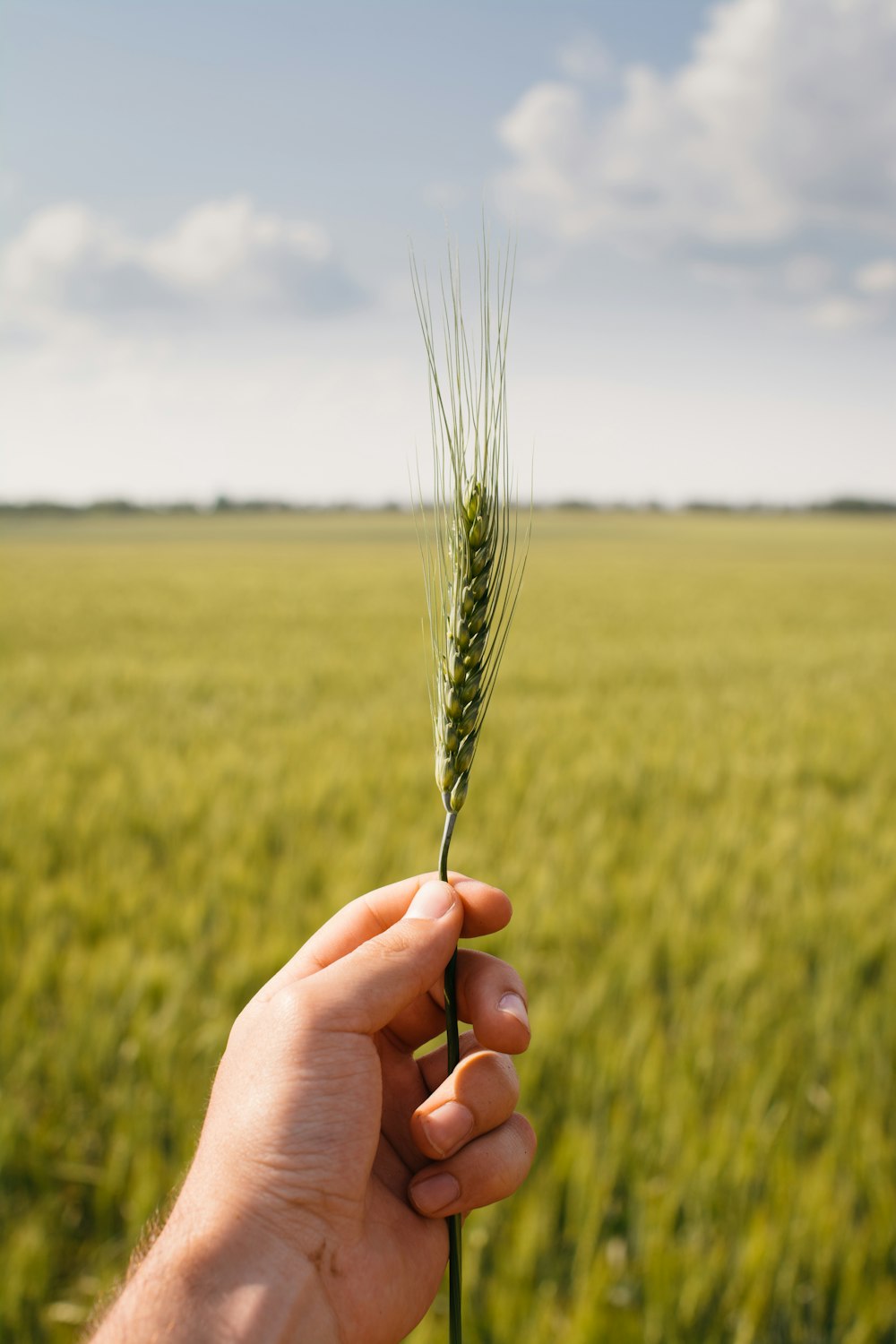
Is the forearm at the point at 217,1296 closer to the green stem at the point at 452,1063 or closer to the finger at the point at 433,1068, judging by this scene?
the green stem at the point at 452,1063

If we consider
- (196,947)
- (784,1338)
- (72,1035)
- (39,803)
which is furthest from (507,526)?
(39,803)

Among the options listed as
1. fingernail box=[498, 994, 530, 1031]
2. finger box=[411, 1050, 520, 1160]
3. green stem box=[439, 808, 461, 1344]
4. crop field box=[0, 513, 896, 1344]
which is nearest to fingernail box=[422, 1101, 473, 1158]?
finger box=[411, 1050, 520, 1160]

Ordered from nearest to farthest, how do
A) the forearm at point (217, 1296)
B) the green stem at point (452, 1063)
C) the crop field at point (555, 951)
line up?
the green stem at point (452, 1063), the forearm at point (217, 1296), the crop field at point (555, 951)

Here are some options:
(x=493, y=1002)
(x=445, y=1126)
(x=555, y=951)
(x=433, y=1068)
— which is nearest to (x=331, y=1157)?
(x=445, y=1126)

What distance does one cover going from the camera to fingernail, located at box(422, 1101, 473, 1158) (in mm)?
965

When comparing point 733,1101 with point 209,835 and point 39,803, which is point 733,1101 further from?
point 39,803

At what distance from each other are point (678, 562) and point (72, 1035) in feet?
102

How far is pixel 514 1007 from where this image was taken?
103 cm

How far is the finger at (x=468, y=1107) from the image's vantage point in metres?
0.97

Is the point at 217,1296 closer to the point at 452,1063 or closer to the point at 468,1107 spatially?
the point at 468,1107

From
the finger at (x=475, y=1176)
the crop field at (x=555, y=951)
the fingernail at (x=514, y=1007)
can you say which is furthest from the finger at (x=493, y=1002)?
the crop field at (x=555, y=951)

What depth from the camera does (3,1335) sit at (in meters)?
1.79

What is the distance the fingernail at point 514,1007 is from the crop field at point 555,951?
1.11m

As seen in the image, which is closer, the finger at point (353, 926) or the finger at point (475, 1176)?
the finger at point (475, 1176)
